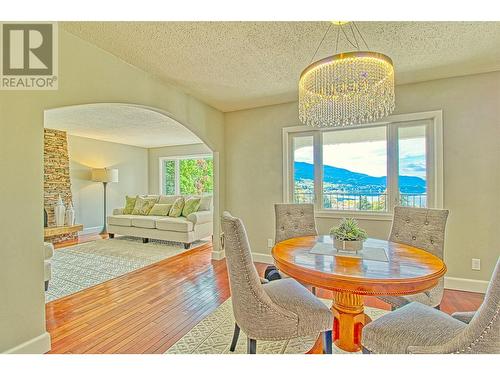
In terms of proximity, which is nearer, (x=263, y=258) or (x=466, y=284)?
(x=466, y=284)

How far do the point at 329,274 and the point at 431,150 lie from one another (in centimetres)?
260

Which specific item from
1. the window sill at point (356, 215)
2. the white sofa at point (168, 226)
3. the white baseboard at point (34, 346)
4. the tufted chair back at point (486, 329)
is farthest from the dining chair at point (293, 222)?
the white sofa at point (168, 226)

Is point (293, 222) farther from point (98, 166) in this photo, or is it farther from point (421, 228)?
point (98, 166)

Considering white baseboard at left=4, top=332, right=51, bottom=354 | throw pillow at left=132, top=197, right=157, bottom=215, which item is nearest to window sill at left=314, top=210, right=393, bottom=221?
white baseboard at left=4, top=332, right=51, bottom=354

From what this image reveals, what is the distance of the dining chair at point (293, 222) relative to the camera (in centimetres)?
269

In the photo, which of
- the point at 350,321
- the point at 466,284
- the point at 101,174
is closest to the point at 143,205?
the point at 101,174

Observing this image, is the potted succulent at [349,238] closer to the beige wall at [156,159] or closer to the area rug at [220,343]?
the area rug at [220,343]

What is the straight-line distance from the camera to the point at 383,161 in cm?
333

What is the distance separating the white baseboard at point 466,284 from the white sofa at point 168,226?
3948 mm

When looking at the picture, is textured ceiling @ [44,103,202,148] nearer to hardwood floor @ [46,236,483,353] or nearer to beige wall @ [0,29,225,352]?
beige wall @ [0,29,225,352]

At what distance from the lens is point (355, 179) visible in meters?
3.49

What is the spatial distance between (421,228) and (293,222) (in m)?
1.17

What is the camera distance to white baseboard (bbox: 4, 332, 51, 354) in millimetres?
1637

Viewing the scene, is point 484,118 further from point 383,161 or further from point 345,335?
point 345,335
